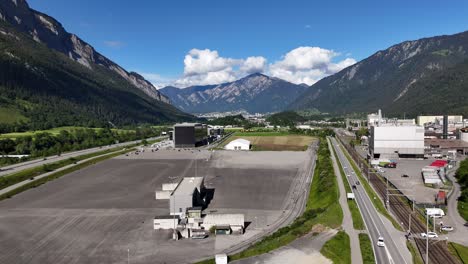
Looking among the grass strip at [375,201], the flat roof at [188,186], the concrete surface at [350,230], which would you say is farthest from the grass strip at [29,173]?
the grass strip at [375,201]

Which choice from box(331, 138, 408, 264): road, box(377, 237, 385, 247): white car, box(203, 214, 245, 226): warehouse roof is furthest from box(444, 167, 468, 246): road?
box(203, 214, 245, 226): warehouse roof

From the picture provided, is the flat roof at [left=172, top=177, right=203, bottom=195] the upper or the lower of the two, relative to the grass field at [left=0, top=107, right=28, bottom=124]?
lower

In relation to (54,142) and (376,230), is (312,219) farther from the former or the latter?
(54,142)

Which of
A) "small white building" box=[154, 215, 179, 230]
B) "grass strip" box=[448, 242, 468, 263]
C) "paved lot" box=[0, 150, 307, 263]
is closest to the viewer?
"grass strip" box=[448, 242, 468, 263]

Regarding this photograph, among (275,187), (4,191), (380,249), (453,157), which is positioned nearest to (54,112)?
(4,191)

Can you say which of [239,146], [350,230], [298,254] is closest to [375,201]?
[350,230]

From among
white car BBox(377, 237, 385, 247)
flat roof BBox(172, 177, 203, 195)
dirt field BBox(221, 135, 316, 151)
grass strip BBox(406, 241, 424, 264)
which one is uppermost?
dirt field BBox(221, 135, 316, 151)

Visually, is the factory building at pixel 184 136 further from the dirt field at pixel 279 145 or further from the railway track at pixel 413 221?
the railway track at pixel 413 221

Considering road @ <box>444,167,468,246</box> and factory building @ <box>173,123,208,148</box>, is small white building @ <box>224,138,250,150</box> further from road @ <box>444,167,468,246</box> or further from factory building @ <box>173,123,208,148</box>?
road @ <box>444,167,468,246</box>
